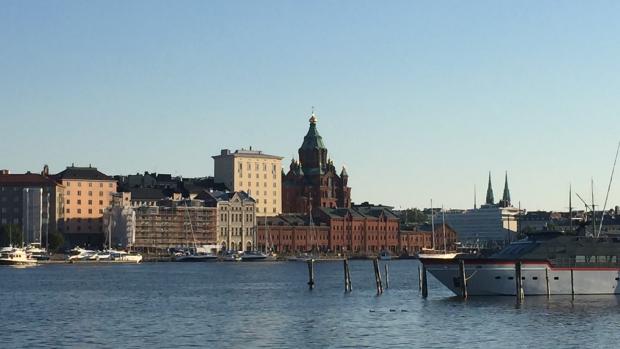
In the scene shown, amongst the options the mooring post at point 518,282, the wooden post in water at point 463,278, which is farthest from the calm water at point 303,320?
the wooden post in water at point 463,278

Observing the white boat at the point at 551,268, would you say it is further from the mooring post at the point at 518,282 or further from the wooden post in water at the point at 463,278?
the mooring post at the point at 518,282

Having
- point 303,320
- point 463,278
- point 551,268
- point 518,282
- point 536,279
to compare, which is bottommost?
point 303,320

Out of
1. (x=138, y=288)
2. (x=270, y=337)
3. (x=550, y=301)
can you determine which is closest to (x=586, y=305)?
(x=550, y=301)

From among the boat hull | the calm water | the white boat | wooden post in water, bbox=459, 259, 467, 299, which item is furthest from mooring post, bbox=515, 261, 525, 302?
wooden post in water, bbox=459, 259, 467, 299

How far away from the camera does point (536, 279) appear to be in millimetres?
87625

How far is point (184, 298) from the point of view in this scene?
344ft

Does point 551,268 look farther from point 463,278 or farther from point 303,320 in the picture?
point 303,320

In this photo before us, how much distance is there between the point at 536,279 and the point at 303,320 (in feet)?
60.2

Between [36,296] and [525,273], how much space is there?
4335cm

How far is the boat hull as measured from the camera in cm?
8744

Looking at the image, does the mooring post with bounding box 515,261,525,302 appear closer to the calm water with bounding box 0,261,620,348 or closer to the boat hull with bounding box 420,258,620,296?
the calm water with bounding box 0,261,620,348

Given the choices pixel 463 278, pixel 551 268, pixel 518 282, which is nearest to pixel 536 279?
pixel 551 268

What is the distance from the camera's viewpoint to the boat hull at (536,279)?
87438 millimetres

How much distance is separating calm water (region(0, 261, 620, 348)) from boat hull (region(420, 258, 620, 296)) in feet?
2.75
